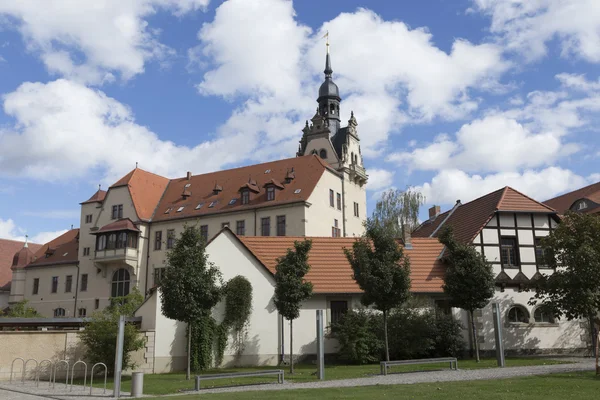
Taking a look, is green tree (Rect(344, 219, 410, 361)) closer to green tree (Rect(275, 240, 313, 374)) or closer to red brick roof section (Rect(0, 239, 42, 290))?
green tree (Rect(275, 240, 313, 374))

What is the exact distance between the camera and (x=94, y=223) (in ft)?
180

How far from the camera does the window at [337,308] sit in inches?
1102

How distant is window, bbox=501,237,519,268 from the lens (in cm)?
2942

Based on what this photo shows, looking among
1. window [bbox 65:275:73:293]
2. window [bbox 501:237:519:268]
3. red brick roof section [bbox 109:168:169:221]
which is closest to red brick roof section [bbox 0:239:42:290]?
window [bbox 65:275:73:293]

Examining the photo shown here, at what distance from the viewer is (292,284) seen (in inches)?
878

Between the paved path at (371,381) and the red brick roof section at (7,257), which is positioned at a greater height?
the red brick roof section at (7,257)

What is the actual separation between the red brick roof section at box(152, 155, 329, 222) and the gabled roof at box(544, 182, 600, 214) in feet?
67.7

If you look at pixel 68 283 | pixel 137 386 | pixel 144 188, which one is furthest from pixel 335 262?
pixel 68 283

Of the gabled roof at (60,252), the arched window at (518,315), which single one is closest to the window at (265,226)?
the gabled roof at (60,252)

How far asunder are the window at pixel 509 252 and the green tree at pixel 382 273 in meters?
9.35

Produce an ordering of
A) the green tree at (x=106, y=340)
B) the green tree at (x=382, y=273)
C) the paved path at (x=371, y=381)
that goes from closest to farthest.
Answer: the paved path at (x=371, y=381)
the green tree at (x=382, y=273)
the green tree at (x=106, y=340)

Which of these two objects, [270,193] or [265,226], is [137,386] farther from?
[270,193]

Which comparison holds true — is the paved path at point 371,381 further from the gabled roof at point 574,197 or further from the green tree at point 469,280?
the gabled roof at point 574,197

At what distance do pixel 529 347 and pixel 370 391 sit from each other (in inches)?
659
